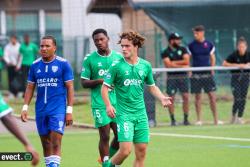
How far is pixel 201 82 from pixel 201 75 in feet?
0.55

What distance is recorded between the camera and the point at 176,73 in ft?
69.6

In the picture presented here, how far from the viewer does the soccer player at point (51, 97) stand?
12273mm

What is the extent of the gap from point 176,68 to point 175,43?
0.63 meters

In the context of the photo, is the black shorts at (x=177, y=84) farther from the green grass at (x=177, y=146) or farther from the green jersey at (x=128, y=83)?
the green jersey at (x=128, y=83)

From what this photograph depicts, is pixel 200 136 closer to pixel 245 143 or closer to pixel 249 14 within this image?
pixel 245 143

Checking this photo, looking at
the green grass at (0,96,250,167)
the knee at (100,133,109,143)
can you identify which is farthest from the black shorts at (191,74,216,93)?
the knee at (100,133,109,143)

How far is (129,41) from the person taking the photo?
11.8 metres

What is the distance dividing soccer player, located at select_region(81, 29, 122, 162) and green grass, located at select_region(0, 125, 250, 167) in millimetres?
1052

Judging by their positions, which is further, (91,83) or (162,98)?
(91,83)

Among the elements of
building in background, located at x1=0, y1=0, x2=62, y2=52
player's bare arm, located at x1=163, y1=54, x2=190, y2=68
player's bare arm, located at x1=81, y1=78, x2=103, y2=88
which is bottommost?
player's bare arm, located at x1=81, y1=78, x2=103, y2=88

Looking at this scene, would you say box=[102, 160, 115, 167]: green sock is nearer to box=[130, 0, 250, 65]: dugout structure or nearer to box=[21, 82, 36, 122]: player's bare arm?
box=[21, 82, 36, 122]: player's bare arm

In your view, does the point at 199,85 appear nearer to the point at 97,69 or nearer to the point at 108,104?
the point at 97,69

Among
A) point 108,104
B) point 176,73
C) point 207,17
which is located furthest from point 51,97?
point 207,17

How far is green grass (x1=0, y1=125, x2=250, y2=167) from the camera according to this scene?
14515 mm
